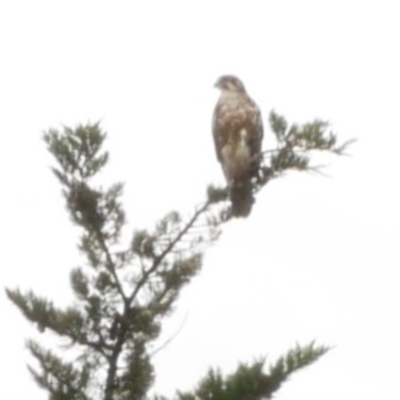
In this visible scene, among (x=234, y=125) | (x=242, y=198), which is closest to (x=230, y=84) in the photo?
(x=234, y=125)

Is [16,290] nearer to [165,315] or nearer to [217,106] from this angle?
[165,315]

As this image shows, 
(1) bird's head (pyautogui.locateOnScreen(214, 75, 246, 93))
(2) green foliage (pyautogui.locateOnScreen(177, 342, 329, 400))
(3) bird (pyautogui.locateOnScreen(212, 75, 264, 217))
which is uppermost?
(1) bird's head (pyautogui.locateOnScreen(214, 75, 246, 93))

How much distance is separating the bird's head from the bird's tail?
2.55 m

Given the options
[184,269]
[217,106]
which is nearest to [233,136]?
[217,106]

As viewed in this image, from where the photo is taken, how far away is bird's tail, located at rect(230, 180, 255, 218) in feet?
16.5

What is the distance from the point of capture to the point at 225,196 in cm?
485

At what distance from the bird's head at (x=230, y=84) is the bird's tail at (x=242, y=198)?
2.55 meters

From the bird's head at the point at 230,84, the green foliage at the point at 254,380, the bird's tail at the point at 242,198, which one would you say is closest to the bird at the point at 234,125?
the bird's head at the point at 230,84

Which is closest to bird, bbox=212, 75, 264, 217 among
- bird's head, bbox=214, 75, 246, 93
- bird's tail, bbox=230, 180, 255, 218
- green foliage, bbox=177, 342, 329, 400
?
bird's head, bbox=214, 75, 246, 93

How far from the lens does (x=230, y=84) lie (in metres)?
8.83

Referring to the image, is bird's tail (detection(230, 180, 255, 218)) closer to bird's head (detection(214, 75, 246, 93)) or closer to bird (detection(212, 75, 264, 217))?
bird (detection(212, 75, 264, 217))

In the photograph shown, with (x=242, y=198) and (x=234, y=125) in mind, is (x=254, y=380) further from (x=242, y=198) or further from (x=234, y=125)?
(x=234, y=125)

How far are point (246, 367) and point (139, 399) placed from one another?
0.51m

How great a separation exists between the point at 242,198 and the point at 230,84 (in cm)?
316
